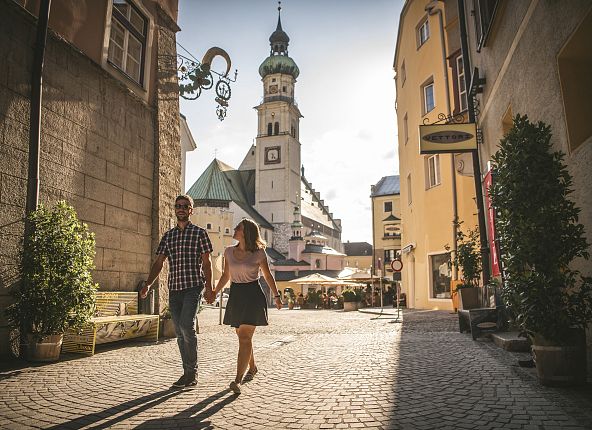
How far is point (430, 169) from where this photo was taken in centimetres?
2039

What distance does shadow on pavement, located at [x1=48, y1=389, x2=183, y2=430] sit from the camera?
3.56 m

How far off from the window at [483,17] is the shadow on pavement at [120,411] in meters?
8.07

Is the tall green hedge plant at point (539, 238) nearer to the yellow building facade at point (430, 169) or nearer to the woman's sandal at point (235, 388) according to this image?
the woman's sandal at point (235, 388)

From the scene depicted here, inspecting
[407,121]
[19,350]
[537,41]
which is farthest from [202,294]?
[407,121]

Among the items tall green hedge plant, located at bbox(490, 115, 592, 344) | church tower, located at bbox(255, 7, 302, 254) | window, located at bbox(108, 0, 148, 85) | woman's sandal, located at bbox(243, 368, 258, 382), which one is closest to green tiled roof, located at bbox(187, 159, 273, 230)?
church tower, located at bbox(255, 7, 302, 254)

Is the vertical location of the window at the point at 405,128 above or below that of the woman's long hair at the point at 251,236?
above

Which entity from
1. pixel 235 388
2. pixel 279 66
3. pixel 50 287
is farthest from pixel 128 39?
pixel 279 66

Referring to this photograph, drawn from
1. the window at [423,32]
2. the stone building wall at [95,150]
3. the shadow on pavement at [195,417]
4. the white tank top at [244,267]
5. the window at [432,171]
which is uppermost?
the window at [423,32]

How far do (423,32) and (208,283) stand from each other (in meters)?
20.2

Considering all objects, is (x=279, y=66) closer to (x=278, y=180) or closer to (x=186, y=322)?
(x=278, y=180)

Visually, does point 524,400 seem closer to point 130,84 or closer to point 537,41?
point 537,41

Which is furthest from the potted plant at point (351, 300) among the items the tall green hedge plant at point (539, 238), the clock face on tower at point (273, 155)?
the clock face on tower at point (273, 155)

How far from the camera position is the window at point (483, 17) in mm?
8880

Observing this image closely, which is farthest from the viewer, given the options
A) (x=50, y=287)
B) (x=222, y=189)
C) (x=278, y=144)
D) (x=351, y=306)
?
(x=278, y=144)
